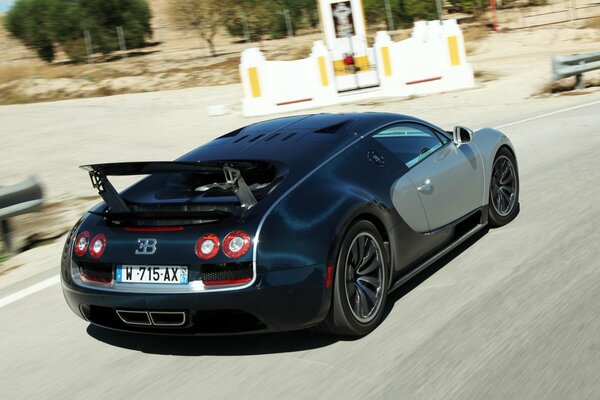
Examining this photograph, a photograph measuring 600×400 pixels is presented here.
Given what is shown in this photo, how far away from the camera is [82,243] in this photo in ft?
16.0

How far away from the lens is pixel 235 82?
3147 cm

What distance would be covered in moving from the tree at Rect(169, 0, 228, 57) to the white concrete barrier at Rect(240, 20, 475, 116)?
75.1 ft

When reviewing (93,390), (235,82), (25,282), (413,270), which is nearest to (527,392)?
(413,270)

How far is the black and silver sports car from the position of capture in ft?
14.4

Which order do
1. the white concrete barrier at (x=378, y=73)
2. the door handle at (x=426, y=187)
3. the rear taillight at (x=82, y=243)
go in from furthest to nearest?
the white concrete barrier at (x=378, y=73) → the door handle at (x=426, y=187) → the rear taillight at (x=82, y=243)

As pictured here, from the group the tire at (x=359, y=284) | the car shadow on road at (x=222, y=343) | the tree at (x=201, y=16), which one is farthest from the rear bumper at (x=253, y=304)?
the tree at (x=201, y=16)

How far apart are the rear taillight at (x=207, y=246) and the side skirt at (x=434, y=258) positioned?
4.12ft

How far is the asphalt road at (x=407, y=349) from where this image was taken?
4.14m

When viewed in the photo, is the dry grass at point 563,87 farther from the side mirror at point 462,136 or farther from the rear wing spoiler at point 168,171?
the rear wing spoiler at point 168,171

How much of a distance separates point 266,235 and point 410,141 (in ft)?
6.32

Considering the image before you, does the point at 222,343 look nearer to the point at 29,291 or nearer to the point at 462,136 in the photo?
the point at 29,291

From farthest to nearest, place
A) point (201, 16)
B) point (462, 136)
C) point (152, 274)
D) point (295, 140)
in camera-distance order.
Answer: point (201, 16), point (462, 136), point (295, 140), point (152, 274)

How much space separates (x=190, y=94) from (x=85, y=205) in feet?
56.5

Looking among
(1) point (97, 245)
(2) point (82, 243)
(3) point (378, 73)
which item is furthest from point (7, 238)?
(3) point (378, 73)
